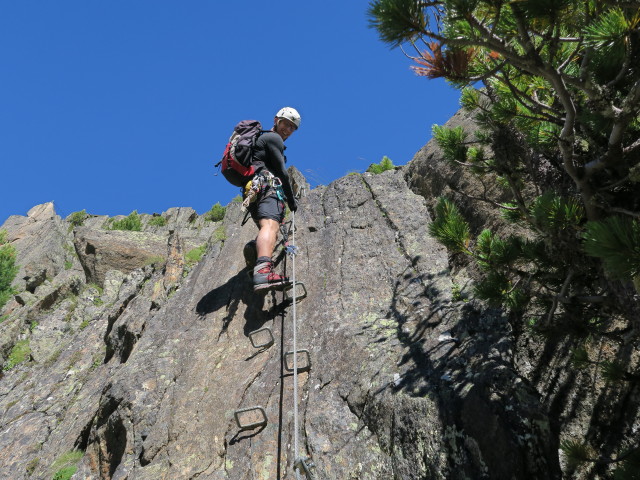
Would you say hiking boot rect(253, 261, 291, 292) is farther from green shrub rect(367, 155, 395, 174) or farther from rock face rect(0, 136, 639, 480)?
green shrub rect(367, 155, 395, 174)

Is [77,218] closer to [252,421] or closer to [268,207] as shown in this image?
[268,207]

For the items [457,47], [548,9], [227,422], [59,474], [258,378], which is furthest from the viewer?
[59,474]

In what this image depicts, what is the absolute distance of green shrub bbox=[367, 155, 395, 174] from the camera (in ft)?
38.8

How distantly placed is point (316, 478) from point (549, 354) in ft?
8.27

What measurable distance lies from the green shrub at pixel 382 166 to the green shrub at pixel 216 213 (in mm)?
22856

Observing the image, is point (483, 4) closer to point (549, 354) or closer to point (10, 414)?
point (549, 354)

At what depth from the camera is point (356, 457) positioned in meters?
4.50

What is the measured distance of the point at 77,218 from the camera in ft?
147

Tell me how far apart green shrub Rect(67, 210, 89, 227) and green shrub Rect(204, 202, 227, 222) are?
16.7 meters

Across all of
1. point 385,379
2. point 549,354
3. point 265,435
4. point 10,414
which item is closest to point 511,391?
point 549,354

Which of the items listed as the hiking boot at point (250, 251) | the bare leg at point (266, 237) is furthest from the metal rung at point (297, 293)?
the hiking boot at point (250, 251)

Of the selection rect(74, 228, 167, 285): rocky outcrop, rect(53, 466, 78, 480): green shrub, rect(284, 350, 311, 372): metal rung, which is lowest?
rect(53, 466, 78, 480): green shrub

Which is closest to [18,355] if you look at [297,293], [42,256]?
[297,293]

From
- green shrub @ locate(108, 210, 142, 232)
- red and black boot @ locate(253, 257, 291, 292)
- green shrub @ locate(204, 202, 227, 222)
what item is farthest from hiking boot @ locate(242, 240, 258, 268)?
green shrub @ locate(108, 210, 142, 232)
